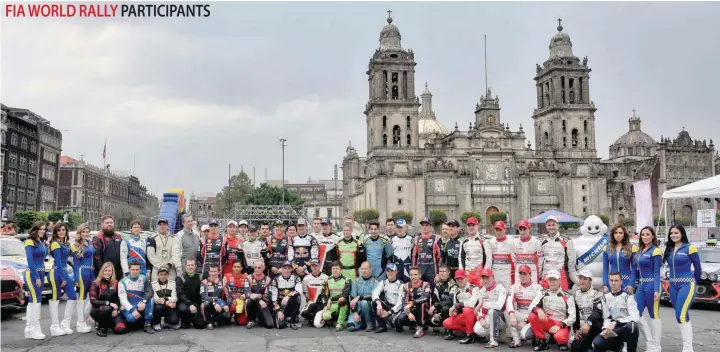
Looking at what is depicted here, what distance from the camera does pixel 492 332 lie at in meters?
10.4

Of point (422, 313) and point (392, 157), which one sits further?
point (392, 157)

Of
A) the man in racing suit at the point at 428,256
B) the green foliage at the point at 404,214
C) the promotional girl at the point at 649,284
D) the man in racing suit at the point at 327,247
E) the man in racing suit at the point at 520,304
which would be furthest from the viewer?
the green foliage at the point at 404,214

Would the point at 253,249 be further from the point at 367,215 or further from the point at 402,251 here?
the point at 367,215

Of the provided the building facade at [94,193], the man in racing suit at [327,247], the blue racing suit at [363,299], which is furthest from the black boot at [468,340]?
the building facade at [94,193]

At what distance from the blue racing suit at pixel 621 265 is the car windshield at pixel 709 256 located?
259 inches

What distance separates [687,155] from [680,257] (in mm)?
82759

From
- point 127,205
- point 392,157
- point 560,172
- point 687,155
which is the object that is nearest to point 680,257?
point 392,157

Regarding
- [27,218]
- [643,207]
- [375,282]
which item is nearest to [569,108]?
[27,218]

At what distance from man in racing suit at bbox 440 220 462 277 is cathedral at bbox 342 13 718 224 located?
186 ft

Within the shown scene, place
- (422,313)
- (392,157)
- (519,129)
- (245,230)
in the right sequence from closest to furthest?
(422,313) → (245,230) → (392,157) → (519,129)

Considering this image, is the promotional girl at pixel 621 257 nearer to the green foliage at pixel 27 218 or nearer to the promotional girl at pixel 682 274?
the promotional girl at pixel 682 274

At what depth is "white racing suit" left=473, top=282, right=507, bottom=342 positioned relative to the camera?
10.4m

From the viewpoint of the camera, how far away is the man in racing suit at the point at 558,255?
11078mm

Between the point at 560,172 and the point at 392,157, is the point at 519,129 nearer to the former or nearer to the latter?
the point at 560,172
